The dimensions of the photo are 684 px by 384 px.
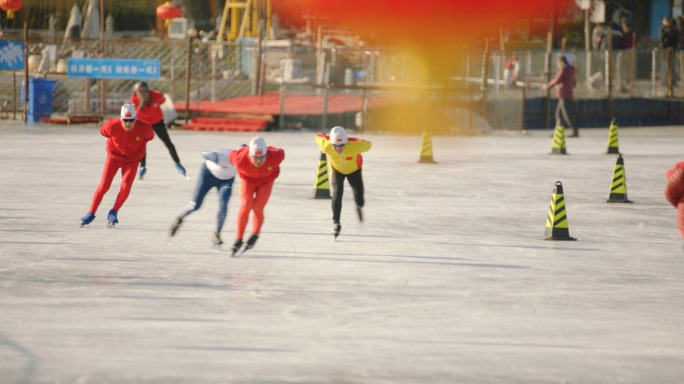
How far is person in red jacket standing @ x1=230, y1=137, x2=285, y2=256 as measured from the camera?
12570mm

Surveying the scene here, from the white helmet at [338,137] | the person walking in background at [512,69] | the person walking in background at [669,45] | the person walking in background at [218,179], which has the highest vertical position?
the person walking in background at [669,45]

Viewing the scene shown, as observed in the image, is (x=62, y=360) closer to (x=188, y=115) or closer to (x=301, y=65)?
(x=188, y=115)

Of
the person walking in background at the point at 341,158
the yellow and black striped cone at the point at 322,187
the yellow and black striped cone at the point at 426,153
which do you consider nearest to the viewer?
the person walking in background at the point at 341,158

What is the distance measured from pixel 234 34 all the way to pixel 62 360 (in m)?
40.0

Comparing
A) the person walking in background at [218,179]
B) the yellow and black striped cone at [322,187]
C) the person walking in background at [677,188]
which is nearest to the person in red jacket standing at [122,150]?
the person walking in background at [218,179]

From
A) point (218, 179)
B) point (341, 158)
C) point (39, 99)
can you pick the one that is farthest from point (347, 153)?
point (39, 99)

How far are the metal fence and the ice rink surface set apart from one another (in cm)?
1278

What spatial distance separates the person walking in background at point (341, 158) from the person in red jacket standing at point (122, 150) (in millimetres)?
2241

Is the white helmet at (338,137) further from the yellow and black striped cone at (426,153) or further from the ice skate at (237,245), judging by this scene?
the yellow and black striped cone at (426,153)

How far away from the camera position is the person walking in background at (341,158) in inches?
545

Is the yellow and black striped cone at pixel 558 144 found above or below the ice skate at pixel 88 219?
above

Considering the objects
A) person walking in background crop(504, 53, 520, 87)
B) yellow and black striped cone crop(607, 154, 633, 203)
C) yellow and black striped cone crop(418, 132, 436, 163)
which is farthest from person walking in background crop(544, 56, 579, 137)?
yellow and black striped cone crop(607, 154, 633, 203)

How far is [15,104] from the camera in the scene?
1416 inches

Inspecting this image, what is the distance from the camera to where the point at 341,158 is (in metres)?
14.4
